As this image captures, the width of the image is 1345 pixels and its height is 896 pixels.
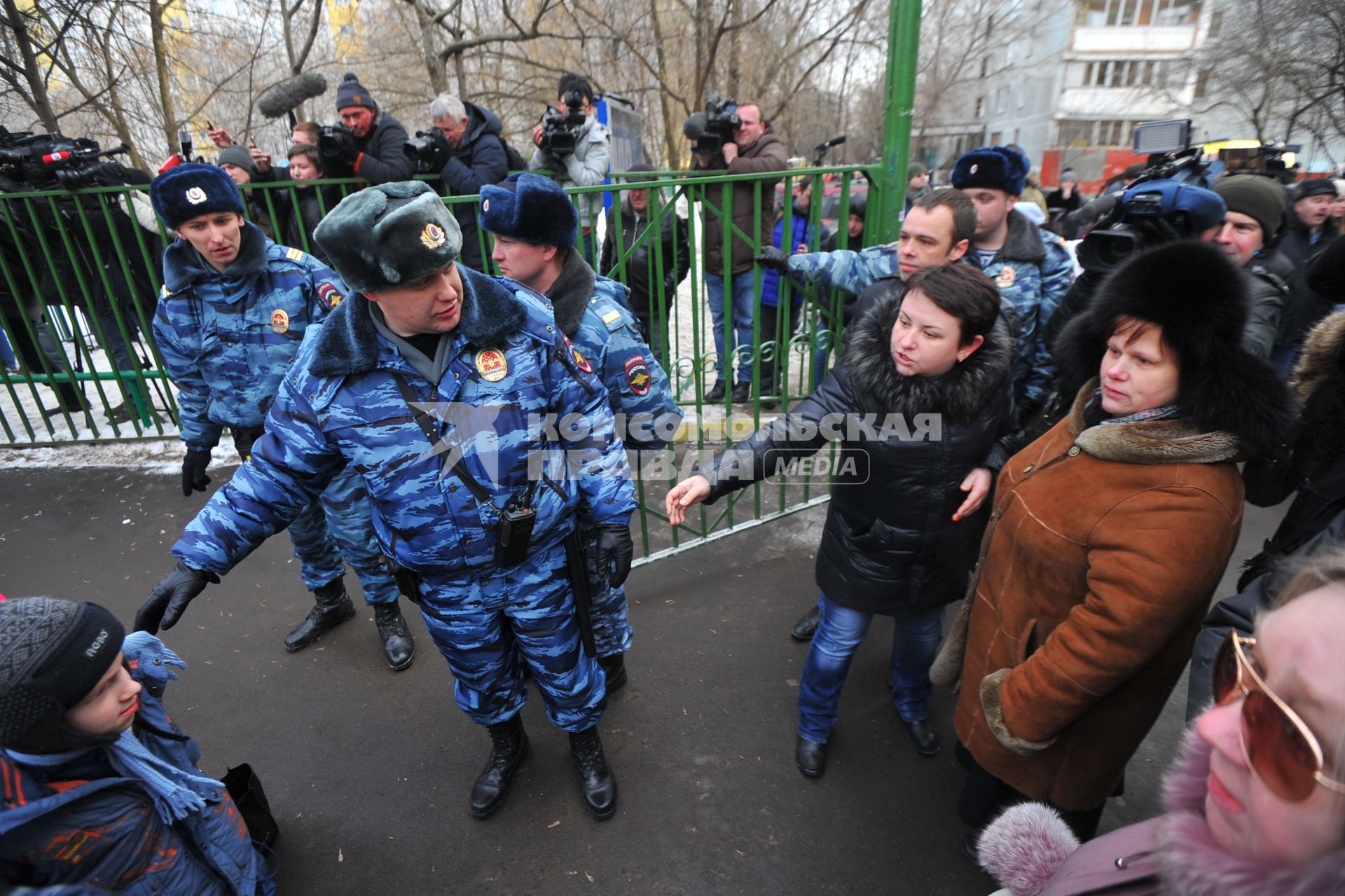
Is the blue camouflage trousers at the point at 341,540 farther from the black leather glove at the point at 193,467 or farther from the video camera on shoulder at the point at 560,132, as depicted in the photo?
the video camera on shoulder at the point at 560,132

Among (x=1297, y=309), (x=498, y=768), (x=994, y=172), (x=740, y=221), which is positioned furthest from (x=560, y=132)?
(x=1297, y=309)

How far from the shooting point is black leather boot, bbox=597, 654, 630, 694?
2.84 m

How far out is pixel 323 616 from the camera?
333 cm

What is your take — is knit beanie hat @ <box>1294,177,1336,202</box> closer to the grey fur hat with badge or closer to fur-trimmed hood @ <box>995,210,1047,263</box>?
fur-trimmed hood @ <box>995,210,1047,263</box>

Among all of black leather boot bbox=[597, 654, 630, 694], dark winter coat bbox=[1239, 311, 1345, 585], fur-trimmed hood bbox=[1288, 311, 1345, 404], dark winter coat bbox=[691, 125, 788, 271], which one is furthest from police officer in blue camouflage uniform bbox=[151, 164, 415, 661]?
fur-trimmed hood bbox=[1288, 311, 1345, 404]

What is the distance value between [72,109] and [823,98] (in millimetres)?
15836

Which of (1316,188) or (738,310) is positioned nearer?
(738,310)

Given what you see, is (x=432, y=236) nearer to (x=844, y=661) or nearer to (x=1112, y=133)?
(x=844, y=661)

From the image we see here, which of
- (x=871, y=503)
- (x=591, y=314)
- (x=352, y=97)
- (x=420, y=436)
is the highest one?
(x=352, y=97)

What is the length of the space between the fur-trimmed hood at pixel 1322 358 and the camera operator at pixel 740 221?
8.32 feet

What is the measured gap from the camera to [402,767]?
259cm

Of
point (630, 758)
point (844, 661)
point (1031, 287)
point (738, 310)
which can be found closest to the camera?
point (844, 661)

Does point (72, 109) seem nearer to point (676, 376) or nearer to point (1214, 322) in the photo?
point (676, 376)

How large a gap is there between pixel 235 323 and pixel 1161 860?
11.0 feet
